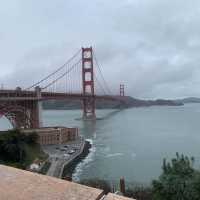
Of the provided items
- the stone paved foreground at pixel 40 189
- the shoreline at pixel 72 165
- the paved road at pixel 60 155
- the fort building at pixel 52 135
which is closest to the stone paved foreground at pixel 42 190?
the stone paved foreground at pixel 40 189

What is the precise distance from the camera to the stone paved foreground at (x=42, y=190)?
254 centimetres

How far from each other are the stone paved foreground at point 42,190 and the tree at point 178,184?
4.93 meters

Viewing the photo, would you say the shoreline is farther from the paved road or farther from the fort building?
the fort building

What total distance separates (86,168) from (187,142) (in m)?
11.6

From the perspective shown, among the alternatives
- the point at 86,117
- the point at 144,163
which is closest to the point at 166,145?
the point at 144,163

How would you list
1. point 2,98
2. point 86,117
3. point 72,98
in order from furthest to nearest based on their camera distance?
1. point 86,117
2. point 72,98
3. point 2,98

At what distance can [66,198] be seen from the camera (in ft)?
8.41

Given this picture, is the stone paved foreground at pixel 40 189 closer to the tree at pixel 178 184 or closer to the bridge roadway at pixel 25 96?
the tree at pixel 178 184

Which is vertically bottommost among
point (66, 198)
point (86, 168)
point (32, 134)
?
point (86, 168)

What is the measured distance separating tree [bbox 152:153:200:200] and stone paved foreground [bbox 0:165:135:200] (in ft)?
16.2

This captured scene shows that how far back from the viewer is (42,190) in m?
2.69

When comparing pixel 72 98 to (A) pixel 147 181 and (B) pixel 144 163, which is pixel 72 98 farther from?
(A) pixel 147 181

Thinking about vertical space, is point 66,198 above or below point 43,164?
above

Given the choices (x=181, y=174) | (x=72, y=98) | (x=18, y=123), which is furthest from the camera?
(x=72, y=98)
